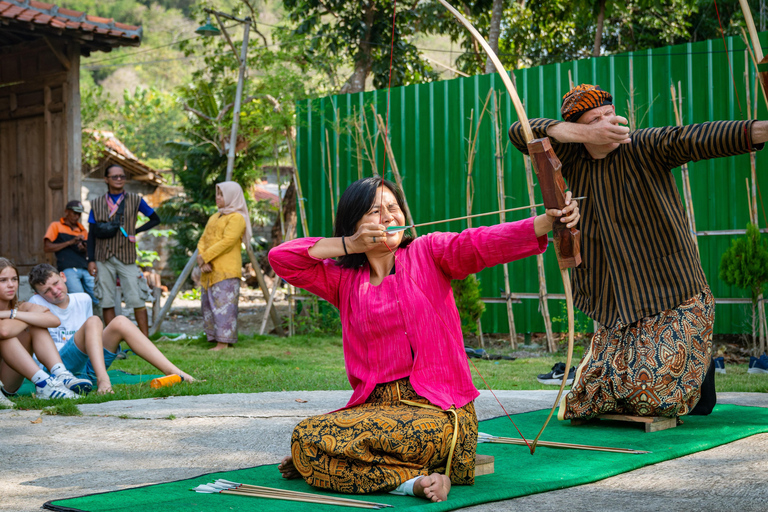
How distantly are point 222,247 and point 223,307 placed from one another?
67cm

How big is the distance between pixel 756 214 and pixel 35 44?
8.40 m

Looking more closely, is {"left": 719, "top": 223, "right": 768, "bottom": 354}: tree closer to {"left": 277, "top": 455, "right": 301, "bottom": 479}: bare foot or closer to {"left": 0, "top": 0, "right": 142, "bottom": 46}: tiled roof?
{"left": 277, "top": 455, "right": 301, "bottom": 479}: bare foot

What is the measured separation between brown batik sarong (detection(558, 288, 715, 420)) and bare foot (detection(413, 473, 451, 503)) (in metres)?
1.50

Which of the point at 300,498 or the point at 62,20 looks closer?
the point at 300,498

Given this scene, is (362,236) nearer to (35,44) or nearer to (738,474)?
(738,474)

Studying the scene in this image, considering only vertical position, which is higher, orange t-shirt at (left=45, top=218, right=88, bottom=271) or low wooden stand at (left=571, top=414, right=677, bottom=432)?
orange t-shirt at (left=45, top=218, right=88, bottom=271)

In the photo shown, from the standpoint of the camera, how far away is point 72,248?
7.99m

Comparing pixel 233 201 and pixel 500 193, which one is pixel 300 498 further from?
pixel 233 201

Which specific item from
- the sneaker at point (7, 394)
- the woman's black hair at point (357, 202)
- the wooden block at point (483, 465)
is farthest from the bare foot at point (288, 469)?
the sneaker at point (7, 394)

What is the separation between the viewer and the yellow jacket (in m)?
7.99

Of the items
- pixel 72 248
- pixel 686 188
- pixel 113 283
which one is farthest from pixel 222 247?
pixel 686 188

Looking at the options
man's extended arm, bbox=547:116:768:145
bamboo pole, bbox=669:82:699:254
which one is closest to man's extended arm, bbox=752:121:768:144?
man's extended arm, bbox=547:116:768:145

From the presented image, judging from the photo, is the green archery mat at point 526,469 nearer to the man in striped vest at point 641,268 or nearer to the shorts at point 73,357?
the man in striped vest at point 641,268

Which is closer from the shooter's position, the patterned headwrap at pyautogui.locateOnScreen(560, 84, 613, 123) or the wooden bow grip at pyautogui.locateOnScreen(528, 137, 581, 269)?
the wooden bow grip at pyautogui.locateOnScreen(528, 137, 581, 269)
